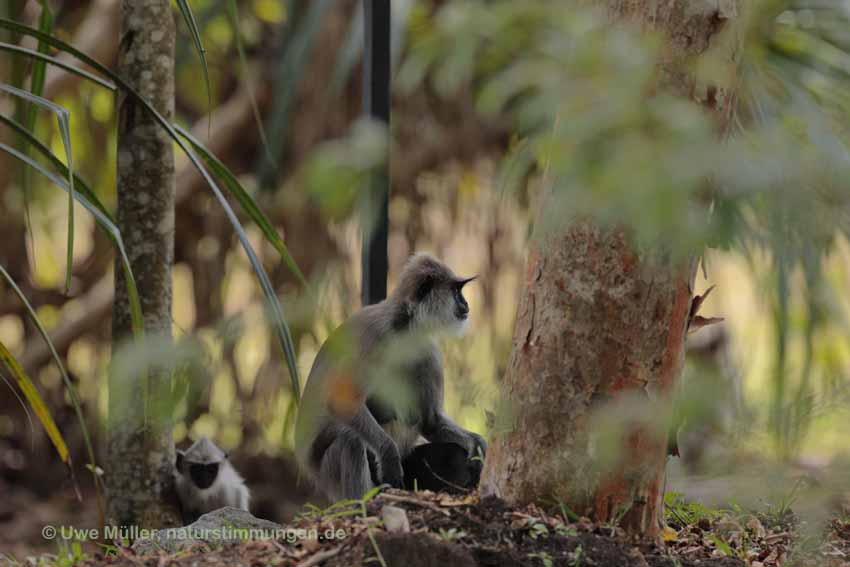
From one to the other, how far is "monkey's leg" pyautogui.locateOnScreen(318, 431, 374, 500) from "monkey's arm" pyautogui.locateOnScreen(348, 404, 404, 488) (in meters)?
0.02

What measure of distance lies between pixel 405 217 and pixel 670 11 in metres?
3.09

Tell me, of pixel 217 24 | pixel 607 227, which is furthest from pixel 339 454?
pixel 217 24

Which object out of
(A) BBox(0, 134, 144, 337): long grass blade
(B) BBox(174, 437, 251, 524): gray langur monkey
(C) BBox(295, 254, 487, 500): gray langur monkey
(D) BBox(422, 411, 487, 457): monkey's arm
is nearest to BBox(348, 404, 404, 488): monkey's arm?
(C) BBox(295, 254, 487, 500): gray langur monkey

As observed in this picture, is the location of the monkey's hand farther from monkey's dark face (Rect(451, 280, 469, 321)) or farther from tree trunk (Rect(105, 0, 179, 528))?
tree trunk (Rect(105, 0, 179, 528))

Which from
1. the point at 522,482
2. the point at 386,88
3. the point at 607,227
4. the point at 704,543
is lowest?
the point at 704,543

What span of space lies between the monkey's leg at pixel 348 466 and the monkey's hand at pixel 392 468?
0.05 meters

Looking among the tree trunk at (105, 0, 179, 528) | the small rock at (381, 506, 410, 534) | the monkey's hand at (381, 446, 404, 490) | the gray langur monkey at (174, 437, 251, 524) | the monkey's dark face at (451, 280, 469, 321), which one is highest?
the tree trunk at (105, 0, 179, 528)

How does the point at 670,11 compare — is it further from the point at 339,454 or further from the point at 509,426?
the point at 339,454

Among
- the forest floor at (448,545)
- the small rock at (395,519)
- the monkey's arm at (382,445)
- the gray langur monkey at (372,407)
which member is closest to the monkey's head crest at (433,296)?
the gray langur monkey at (372,407)

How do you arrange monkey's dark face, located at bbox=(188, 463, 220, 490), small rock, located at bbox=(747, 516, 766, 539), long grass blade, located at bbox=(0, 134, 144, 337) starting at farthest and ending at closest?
monkey's dark face, located at bbox=(188, 463, 220, 490)
small rock, located at bbox=(747, 516, 766, 539)
long grass blade, located at bbox=(0, 134, 144, 337)

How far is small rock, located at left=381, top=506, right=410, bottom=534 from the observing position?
74.6 inches

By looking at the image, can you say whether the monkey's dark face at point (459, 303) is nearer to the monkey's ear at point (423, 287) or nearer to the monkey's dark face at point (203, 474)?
the monkey's ear at point (423, 287)

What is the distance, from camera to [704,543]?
2330 mm

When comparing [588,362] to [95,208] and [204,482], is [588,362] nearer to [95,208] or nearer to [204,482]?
[95,208]
